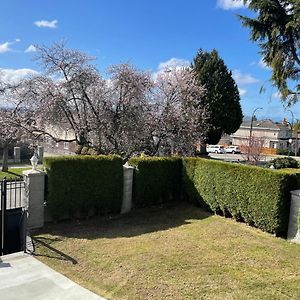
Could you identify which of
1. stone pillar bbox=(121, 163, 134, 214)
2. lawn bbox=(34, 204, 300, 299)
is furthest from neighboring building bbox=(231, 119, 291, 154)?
lawn bbox=(34, 204, 300, 299)

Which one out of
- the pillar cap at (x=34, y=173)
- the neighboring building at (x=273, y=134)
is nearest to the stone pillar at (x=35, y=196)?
the pillar cap at (x=34, y=173)

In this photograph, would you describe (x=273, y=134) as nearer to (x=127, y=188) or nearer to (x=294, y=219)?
(x=127, y=188)

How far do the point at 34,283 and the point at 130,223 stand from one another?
14.0 feet

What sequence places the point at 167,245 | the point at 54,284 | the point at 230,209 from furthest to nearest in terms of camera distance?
the point at 230,209 < the point at 167,245 < the point at 54,284

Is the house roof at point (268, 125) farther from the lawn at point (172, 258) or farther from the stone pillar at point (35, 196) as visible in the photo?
the stone pillar at point (35, 196)

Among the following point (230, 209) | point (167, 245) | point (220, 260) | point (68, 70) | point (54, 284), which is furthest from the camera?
point (68, 70)

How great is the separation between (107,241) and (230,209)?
13.7 feet

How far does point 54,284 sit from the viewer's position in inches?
245

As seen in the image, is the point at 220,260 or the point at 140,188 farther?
the point at 140,188

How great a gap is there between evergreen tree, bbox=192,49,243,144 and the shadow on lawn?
16.0 metres

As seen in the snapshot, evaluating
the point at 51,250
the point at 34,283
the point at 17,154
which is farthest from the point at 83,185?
the point at 17,154

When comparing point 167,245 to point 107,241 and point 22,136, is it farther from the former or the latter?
point 22,136

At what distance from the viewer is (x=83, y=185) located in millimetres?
10227

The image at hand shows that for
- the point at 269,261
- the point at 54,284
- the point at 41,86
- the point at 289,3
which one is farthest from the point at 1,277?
the point at 289,3
